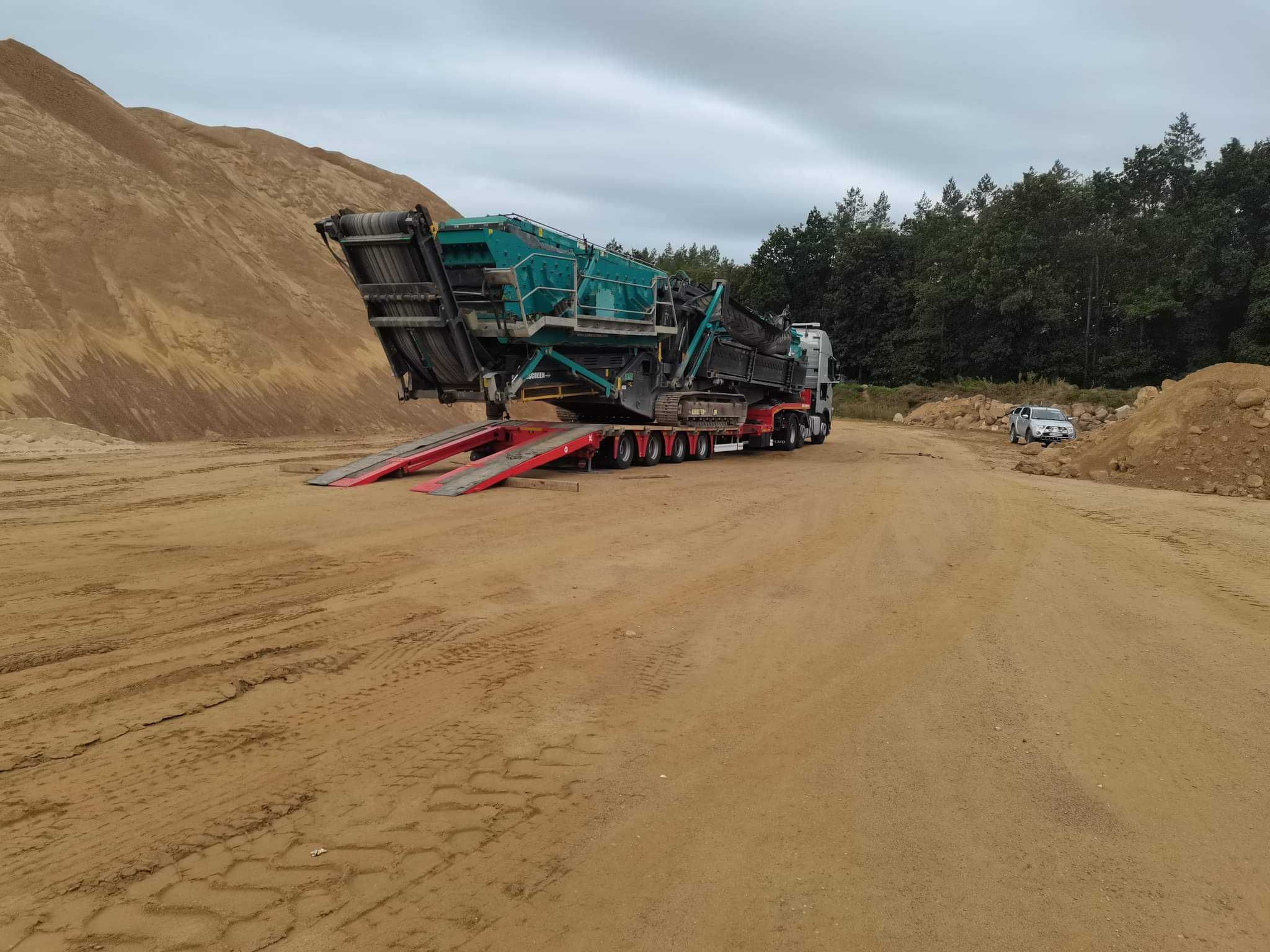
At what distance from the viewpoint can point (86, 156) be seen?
997 inches

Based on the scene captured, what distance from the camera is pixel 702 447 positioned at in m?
18.7

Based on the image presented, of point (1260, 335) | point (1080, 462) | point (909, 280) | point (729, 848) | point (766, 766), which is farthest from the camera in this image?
point (909, 280)

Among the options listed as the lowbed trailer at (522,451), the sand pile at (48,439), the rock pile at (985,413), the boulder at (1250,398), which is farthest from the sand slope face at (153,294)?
the rock pile at (985,413)

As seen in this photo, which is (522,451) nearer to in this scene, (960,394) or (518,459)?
(518,459)

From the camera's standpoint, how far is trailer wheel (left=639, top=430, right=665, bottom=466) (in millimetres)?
16562

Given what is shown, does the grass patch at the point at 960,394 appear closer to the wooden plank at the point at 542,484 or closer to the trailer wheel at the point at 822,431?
the trailer wheel at the point at 822,431

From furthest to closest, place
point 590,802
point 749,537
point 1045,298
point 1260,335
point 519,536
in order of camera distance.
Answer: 1. point 1045,298
2. point 1260,335
3. point 749,537
4. point 519,536
5. point 590,802

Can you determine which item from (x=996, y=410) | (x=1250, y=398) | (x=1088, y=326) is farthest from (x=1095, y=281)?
Answer: (x=1250, y=398)

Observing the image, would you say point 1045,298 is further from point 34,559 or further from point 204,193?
point 34,559

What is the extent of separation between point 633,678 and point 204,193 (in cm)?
3228

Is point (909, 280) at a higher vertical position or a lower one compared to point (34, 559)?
higher

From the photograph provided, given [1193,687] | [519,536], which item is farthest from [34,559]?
[1193,687]

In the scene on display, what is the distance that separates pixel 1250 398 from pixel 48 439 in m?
23.5

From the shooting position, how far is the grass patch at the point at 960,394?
43.0 meters
